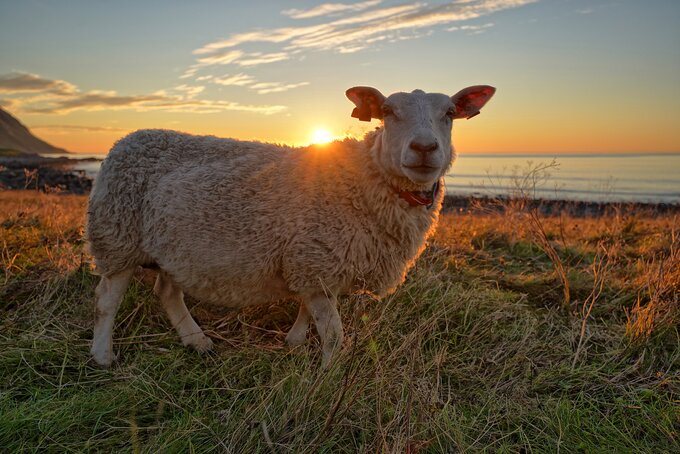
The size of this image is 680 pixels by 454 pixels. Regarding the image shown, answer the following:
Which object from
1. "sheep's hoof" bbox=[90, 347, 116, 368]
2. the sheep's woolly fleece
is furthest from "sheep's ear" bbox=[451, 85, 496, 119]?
"sheep's hoof" bbox=[90, 347, 116, 368]

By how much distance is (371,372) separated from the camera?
2693 mm

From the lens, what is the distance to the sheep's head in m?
3.48

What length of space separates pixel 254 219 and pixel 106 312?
149cm

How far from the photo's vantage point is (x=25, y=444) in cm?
279

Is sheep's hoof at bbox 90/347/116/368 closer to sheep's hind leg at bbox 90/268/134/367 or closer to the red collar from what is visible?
sheep's hind leg at bbox 90/268/134/367

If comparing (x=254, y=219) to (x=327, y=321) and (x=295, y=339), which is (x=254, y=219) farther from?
(x=295, y=339)

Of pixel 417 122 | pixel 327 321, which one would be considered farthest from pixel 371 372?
pixel 417 122

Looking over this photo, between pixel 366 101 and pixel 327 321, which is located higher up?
pixel 366 101

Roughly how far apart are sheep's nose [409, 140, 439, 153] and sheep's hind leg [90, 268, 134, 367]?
2.52 metres

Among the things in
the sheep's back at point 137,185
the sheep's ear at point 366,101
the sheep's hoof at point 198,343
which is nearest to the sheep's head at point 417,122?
the sheep's ear at point 366,101

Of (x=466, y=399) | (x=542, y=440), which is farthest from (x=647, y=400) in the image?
(x=466, y=399)

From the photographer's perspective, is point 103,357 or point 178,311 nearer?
point 103,357

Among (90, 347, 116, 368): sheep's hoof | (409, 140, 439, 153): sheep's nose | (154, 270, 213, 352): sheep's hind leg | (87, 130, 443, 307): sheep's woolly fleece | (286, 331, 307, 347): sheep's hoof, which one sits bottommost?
(90, 347, 116, 368): sheep's hoof

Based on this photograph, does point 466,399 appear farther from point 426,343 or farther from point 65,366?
point 65,366
